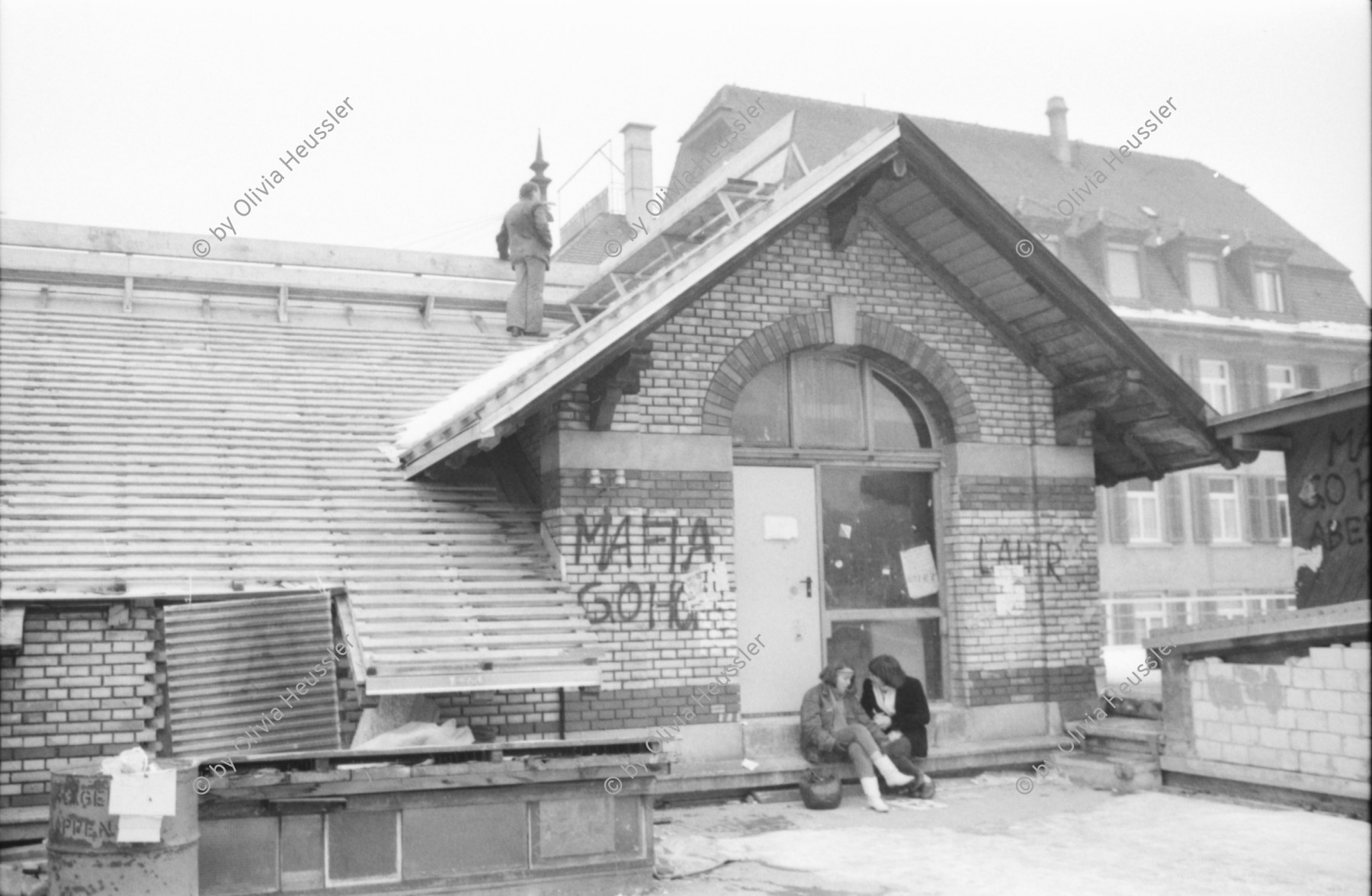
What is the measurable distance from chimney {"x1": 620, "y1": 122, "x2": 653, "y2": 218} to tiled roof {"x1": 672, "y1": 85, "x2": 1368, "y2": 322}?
9.70 ft

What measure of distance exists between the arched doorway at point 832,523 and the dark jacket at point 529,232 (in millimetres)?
3421

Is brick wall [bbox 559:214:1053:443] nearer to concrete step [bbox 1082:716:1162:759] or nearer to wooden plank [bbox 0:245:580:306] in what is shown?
concrete step [bbox 1082:716:1162:759]

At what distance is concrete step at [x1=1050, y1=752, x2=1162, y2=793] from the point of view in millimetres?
10938

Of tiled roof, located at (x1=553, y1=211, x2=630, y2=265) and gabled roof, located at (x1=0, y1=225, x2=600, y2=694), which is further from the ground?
tiled roof, located at (x1=553, y1=211, x2=630, y2=265)

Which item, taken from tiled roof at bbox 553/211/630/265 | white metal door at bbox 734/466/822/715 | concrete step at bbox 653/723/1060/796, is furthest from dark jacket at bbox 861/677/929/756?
tiled roof at bbox 553/211/630/265

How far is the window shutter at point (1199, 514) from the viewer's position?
3044 centimetres

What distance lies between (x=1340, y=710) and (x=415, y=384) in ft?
27.8

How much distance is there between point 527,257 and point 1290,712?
28.0ft

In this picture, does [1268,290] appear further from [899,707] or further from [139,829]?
[139,829]

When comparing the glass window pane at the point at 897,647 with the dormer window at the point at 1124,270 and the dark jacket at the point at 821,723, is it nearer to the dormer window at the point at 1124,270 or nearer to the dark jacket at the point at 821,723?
the dark jacket at the point at 821,723

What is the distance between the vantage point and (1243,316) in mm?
31234

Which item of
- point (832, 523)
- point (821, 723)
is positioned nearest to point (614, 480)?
point (832, 523)

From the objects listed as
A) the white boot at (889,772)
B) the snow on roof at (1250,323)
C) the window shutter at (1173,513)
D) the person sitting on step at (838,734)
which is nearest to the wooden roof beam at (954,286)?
the person sitting on step at (838,734)

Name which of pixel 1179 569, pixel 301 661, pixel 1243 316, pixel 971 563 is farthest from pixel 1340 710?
pixel 1243 316
